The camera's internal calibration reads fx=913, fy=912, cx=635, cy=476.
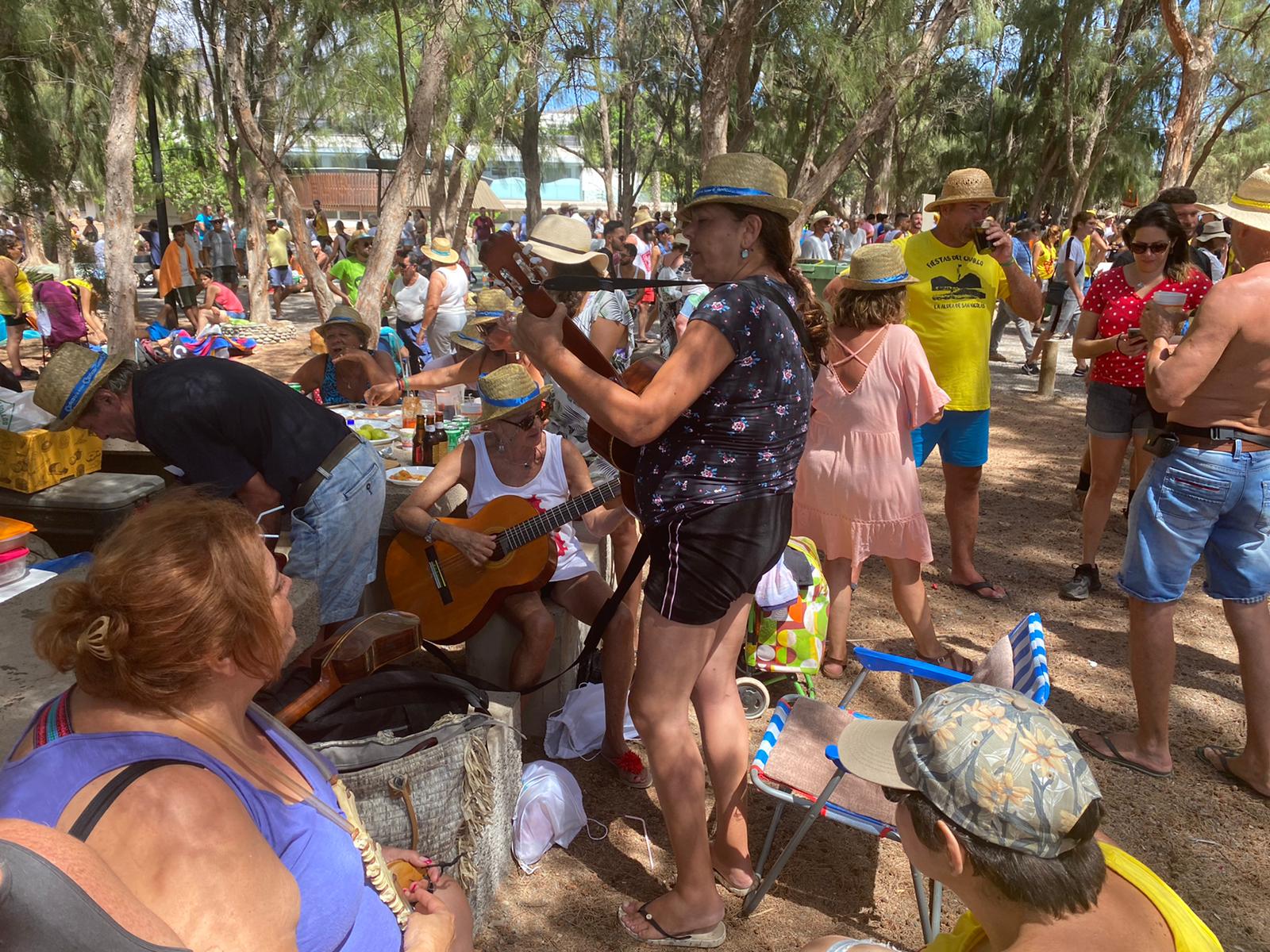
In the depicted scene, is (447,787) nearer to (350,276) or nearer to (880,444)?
(880,444)

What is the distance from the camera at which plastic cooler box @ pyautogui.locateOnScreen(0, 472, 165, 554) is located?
4277 mm

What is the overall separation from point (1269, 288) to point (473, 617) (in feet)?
9.21

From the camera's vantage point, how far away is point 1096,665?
4.23m

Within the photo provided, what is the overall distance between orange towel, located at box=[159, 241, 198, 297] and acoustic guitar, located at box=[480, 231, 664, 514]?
42.9ft

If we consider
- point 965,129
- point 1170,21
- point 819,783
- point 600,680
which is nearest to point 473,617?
point 600,680

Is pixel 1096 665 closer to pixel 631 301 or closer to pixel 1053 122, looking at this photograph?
pixel 631 301

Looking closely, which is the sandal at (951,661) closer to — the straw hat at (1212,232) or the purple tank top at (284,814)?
the purple tank top at (284,814)

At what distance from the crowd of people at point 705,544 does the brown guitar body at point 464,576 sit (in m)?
0.09

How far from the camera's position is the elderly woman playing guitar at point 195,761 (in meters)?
1.22

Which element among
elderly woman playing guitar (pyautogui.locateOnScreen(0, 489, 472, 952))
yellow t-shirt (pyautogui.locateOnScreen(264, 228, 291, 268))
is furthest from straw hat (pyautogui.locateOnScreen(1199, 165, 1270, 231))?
yellow t-shirt (pyautogui.locateOnScreen(264, 228, 291, 268))

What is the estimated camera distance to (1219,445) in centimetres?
295

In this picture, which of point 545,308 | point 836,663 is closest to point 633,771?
point 836,663

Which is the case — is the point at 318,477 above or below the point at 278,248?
above

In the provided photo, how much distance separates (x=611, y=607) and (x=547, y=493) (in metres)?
0.79
